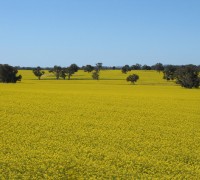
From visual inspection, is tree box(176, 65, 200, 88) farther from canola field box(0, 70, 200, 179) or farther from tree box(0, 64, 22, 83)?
canola field box(0, 70, 200, 179)

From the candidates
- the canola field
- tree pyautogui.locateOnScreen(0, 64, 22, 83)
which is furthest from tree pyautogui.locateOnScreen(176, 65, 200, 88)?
the canola field

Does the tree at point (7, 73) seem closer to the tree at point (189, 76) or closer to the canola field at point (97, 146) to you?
the tree at point (189, 76)

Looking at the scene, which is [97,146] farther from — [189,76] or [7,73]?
[7,73]

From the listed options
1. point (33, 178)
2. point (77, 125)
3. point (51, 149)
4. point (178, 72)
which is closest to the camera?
point (33, 178)

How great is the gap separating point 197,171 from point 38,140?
22.5 ft

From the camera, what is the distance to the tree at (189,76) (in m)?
75.8

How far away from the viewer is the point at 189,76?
248ft

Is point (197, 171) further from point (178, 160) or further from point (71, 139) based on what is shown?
point (71, 139)

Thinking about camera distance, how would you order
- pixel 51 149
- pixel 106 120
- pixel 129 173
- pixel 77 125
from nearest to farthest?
pixel 129 173 < pixel 51 149 < pixel 77 125 < pixel 106 120

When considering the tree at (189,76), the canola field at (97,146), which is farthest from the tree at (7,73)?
the canola field at (97,146)

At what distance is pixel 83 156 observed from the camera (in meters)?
13.3

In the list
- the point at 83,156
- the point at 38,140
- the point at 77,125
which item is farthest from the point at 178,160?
the point at 77,125

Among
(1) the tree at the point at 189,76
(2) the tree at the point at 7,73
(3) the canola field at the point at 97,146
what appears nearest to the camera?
(3) the canola field at the point at 97,146

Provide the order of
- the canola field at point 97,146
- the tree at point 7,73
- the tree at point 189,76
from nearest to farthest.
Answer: the canola field at point 97,146 → the tree at point 189,76 → the tree at point 7,73
